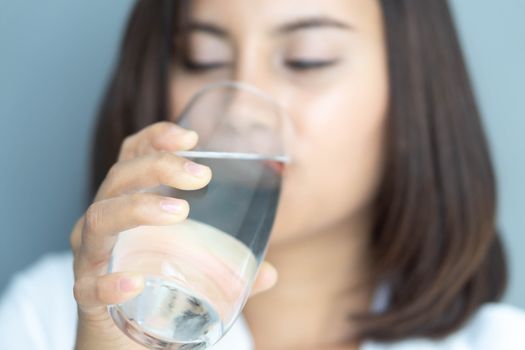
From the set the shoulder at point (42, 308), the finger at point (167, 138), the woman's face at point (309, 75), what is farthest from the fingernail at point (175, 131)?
the shoulder at point (42, 308)

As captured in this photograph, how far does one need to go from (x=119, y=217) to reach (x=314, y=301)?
65cm

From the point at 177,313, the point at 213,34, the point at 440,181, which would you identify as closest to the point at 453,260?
the point at 440,181

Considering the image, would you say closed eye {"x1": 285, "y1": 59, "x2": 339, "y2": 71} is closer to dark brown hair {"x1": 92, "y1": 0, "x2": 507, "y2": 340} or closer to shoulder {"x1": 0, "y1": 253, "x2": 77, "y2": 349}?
dark brown hair {"x1": 92, "y1": 0, "x2": 507, "y2": 340}

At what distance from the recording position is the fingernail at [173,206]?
0.46 metres

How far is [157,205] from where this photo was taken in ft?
1.53

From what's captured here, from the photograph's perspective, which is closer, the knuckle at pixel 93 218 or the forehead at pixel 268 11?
the knuckle at pixel 93 218

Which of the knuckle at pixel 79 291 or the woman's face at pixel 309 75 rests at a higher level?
the woman's face at pixel 309 75

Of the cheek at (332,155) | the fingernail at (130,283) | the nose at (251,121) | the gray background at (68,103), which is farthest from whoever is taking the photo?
the gray background at (68,103)

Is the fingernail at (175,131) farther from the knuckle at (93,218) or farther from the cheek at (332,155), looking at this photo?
the cheek at (332,155)

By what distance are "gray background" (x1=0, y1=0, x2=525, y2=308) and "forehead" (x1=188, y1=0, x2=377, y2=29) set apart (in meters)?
0.41

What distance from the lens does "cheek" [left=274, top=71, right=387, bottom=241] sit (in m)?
0.83

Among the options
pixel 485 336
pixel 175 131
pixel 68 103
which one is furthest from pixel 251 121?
pixel 68 103

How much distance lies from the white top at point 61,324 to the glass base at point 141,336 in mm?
437

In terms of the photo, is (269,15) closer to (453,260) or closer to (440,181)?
(440,181)
